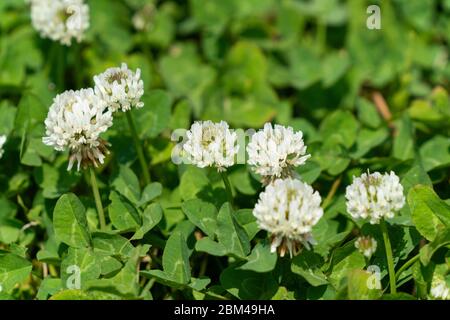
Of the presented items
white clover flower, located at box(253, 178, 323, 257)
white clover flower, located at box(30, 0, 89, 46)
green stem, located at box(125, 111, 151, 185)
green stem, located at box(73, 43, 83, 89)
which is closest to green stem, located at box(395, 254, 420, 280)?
white clover flower, located at box(253, 178, 323, 257)

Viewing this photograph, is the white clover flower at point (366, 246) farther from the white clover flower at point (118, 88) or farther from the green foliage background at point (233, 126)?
the white clover flower at point (118, 88)

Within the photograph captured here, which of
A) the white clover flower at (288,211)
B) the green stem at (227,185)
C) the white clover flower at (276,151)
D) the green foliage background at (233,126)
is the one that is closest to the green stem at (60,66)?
the green foliage background at (233,126)

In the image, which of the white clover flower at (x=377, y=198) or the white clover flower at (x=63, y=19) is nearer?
the white clover flower at (x=377, y=198)

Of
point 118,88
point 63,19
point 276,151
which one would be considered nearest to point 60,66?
point 63,19

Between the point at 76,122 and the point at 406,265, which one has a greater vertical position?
the point at 76,122

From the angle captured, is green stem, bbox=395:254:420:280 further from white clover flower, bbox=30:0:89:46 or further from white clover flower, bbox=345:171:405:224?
white clover flower, bbox=30:0:89:46

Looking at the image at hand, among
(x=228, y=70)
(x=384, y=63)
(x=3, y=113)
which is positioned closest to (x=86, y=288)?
(x=3, y=113)

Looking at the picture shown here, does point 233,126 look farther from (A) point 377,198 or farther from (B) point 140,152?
(A) point 377,198
